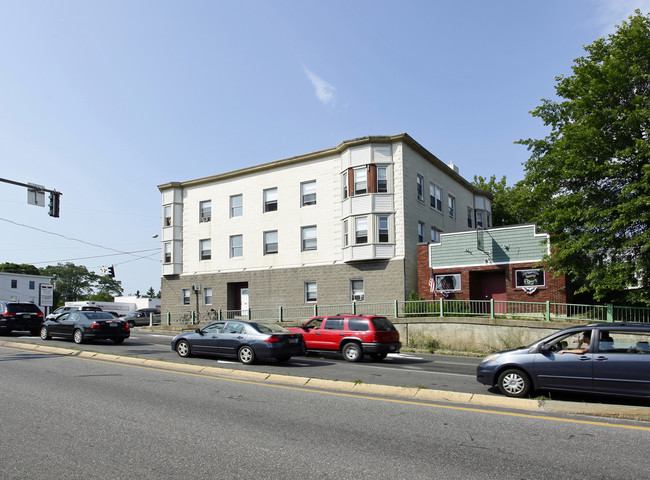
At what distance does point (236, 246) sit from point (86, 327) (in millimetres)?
14698

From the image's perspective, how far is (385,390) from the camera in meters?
9.91

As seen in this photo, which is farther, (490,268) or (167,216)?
(167,216)

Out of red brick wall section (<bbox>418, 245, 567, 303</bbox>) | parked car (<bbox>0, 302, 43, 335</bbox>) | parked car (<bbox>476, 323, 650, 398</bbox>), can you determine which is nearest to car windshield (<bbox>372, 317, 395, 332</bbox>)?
parked car (<bbox>476, 323, 650, 398</bbox>)

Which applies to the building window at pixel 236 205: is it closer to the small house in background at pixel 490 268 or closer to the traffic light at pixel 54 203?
the small house in background at pixel 490 268

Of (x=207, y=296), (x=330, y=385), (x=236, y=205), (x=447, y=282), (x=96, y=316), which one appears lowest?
(x=330, y=385)

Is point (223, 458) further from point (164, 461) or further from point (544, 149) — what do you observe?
point (544, 149)

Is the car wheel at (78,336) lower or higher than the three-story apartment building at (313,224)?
lower

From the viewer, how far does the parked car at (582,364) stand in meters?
8.74

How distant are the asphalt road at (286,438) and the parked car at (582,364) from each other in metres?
1.54

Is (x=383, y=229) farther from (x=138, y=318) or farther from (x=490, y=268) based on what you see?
(x=138, y=318)

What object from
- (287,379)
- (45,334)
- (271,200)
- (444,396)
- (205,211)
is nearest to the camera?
(444,396)

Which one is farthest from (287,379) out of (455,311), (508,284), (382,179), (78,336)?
(382,179)

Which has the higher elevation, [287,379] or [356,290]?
[356,290]

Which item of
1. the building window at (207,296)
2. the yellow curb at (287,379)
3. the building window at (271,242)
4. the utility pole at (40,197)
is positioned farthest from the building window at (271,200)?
the yellow curb at (287,379)
